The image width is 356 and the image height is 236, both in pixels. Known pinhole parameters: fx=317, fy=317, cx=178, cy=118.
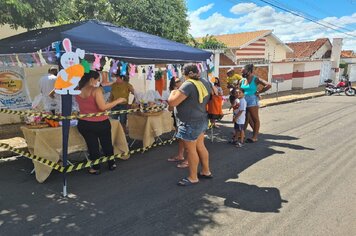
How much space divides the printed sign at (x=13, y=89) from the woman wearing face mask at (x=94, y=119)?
16.8 ft

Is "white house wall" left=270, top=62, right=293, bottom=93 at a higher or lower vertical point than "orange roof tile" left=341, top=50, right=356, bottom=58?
lower

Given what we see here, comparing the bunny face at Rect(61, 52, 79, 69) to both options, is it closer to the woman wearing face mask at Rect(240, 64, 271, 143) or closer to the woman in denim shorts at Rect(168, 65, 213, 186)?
the woman in denim shorts at Rect(168, 65, 213, 186)

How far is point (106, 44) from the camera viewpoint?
5.03 meters

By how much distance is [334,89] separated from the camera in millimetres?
20719

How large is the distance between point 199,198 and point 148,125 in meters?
2.70

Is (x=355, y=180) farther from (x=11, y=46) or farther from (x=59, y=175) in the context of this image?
(x=11, y=46)

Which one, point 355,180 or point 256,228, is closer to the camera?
point 256,228

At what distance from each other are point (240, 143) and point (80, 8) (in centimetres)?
667

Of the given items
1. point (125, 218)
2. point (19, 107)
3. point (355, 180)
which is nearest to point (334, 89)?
point (355, 180)

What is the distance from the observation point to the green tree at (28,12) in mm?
6053

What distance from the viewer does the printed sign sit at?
29.5 ft

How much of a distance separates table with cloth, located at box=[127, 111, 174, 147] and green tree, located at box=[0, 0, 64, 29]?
2860 millimetres

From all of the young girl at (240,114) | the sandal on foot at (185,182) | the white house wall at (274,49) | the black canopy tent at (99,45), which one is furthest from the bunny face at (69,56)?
the white house wall at (274,49)

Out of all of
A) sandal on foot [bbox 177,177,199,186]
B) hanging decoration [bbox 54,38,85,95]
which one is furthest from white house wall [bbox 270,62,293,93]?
hanging decoration [bbox 54,38,85,95]
